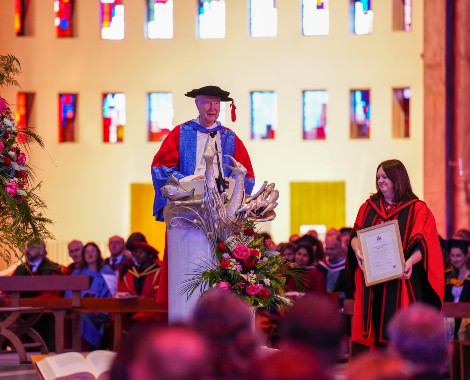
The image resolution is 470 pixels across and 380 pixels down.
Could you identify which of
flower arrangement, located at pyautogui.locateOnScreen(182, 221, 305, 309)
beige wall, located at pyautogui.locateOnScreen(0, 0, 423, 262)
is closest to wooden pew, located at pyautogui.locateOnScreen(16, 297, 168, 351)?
flower arrangement, located at pyautogui.locateOnScreen(182, 221, 305, 309)

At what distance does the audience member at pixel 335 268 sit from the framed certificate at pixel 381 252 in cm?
609

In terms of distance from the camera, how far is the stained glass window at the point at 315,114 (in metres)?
28.9

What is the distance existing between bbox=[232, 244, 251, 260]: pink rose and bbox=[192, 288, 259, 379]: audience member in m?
5.06

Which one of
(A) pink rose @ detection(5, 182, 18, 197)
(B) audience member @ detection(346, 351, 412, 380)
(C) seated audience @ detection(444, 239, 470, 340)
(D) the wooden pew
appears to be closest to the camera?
(B) audience member @ detection(346, 351, 412, 380)

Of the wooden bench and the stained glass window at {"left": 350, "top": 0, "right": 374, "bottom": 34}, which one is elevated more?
the stained glass window at {"left": 350, "top": 0, "right": 374, "bottom": 34}

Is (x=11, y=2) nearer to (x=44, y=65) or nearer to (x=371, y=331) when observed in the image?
(x=44, y=65)

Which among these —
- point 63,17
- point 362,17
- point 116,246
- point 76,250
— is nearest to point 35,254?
point 76,250

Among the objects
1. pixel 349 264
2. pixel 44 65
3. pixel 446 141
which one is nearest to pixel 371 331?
pixel 349 264

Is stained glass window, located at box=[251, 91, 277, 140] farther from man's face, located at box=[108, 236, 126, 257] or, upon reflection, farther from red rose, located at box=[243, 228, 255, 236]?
red rose, located at box=[243, 228, 255, 236]

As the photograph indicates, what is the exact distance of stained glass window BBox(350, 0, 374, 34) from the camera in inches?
1129

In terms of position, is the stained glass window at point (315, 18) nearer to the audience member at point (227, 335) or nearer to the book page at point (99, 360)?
the book page at point (99, 360)

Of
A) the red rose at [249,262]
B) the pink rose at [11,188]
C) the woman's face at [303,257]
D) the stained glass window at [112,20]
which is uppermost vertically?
the stained glass window at [112,20]

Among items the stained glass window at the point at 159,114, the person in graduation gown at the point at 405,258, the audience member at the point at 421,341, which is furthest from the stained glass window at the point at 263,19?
the audience member at the point at 421,341

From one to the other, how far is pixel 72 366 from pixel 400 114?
77.0 feet
